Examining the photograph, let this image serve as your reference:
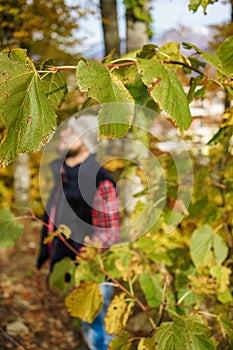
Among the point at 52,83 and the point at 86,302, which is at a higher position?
the point at 52,83

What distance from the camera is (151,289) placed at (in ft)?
7.31

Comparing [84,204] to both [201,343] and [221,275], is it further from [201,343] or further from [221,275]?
[201,343]

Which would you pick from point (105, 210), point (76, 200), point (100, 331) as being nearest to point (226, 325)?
point (105, 210)

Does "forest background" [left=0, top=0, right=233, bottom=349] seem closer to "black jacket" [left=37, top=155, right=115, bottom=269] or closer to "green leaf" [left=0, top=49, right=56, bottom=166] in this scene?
"green leaf" [left=0, top=49, right=56, bottom=166]

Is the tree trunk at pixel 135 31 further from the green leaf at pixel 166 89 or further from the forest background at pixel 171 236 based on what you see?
the green leaf at pixel 166 89

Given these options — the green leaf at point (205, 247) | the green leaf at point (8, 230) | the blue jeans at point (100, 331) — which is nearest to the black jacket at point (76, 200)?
the blue jeans at point (100, 331)

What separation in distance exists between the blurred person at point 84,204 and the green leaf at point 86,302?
0.75m

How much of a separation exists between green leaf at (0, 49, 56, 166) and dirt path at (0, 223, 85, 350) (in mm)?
1951

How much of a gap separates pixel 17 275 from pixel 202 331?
412 centimetres

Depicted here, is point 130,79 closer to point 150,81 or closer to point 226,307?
point 150,81

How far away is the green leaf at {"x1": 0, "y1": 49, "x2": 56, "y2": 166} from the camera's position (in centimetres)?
105

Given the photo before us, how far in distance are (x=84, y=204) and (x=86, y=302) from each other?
1186 mm

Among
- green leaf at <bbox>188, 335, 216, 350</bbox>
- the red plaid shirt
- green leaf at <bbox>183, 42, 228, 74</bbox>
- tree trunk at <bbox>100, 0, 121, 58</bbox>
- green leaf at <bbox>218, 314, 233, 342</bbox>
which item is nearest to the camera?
green leaf at <bbox>183, 42, 228, 74</bbox>

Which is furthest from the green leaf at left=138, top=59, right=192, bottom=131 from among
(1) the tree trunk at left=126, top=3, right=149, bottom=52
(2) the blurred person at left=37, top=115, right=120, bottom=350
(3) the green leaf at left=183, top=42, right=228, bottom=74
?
(1) the tree trunk at left=126, top=3, right=149, bottom=52
